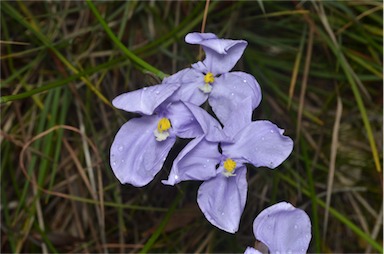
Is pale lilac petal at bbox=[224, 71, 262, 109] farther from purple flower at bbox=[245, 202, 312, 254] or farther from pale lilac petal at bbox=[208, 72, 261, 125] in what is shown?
purple flower at bbox=[245, 202, 312, 254]

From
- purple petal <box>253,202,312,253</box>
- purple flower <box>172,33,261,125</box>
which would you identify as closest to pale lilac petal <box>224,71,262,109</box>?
purple flower <box>172,33,261,125</box>

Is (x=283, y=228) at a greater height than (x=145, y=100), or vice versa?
(x=145, y=100)

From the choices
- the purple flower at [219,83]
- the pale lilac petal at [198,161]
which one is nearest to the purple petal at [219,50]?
the purple flower at [219,83]

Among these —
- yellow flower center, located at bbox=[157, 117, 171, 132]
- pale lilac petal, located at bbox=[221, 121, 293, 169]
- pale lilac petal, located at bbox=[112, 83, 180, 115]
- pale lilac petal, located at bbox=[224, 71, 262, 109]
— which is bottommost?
pale lilac petal, located at bbox=[221, 121, 293, 169]

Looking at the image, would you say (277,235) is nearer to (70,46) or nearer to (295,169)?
(295,169)

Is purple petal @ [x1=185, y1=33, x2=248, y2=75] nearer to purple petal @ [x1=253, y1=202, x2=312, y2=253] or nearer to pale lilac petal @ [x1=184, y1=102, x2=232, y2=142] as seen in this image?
pale lilac petal @ [x1=184, y1=102, x2=232, y2=142]

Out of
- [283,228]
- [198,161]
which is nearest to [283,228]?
[283,228]

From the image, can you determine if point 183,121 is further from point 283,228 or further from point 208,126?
point 283,228

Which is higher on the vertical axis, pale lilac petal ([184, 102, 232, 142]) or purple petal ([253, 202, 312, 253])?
pale lilac petal ([184, 102, 232, 142])
